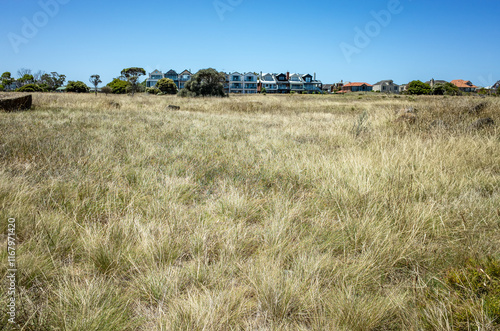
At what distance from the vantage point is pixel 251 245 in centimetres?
232

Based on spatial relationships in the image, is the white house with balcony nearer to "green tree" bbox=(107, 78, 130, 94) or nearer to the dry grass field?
"green tree" bbox=(107, 78, 130, 94)

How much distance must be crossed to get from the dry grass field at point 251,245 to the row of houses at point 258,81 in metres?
78.7

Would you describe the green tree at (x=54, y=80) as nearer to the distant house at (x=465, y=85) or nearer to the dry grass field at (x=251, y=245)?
the dry grass field at (x=251, y=245)

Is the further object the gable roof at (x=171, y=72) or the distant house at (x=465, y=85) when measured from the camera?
the distant house at (x=465, y=85)

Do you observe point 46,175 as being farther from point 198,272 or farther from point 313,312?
point 313,312

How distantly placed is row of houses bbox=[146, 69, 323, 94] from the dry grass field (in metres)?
78.7

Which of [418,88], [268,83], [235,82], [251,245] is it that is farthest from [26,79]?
[418,88]

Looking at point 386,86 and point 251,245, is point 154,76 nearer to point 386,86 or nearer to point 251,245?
point 251,245

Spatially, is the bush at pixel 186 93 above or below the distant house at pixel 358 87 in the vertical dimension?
below

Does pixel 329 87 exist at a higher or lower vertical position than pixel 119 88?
higher

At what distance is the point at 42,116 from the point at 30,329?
10520 millimetres

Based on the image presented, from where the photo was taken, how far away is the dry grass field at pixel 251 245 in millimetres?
1509

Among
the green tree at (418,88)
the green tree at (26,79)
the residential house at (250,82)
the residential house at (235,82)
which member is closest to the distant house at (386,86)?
the green tree at (418,88)

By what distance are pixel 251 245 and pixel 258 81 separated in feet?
298
